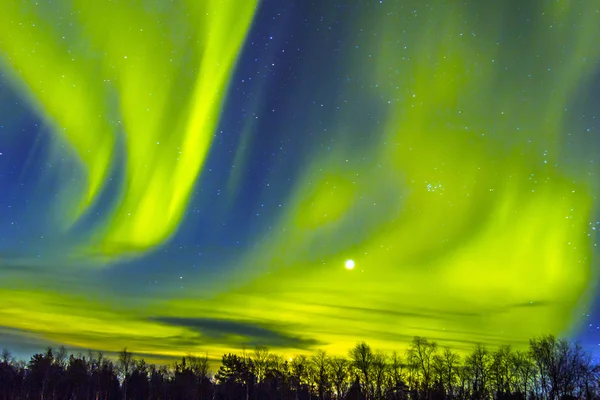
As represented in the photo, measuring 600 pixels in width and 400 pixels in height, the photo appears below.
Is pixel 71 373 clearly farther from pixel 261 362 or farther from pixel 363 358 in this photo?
pixel 363 358

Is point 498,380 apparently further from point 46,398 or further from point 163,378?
point 46,398

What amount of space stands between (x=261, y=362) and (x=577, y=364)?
3161 inches

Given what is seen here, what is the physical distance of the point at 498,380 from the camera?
292 ft

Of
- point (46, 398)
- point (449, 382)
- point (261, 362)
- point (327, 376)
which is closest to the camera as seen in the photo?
point (449, 382)

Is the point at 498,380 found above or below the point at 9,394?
above

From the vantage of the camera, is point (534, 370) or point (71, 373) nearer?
point (534, 370)

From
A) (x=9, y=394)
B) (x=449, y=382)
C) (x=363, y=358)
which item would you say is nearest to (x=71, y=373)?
(x=9, y=394)

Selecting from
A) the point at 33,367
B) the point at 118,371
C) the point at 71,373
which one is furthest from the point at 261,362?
the point at 33,367

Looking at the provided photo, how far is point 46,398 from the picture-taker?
12019cm

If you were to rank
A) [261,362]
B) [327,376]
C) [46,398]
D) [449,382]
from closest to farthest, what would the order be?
[449,382] < [327,376] < [46,398] < [261,362]

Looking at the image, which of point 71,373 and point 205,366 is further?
point 205,366

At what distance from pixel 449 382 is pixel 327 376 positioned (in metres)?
31.7

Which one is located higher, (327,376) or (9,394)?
(327,376)

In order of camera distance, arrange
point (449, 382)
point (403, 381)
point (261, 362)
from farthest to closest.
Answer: point (261, 362) → point (403, 381) → point (449, 382)
